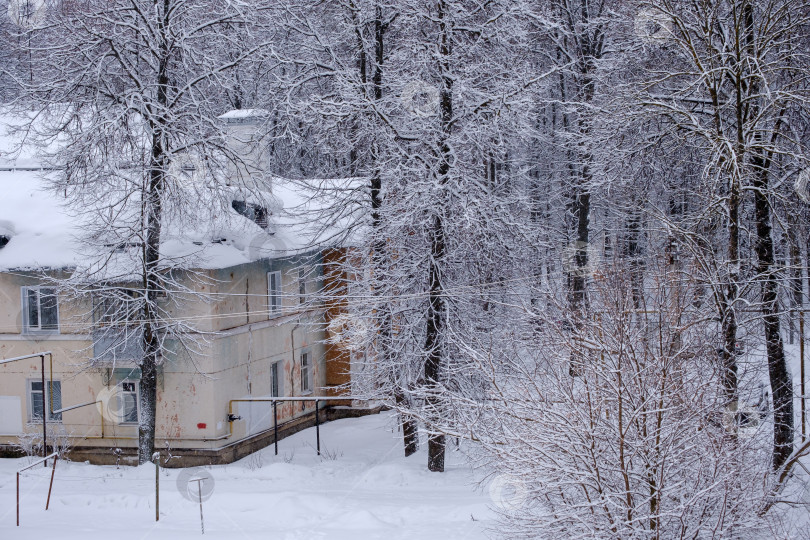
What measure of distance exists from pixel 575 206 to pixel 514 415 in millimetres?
26488

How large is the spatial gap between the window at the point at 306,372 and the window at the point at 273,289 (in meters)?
2.35

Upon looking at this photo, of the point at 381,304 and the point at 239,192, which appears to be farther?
the point at 239,192

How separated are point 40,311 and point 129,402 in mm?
3249

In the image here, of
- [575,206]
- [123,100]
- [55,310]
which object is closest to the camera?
[123,100]

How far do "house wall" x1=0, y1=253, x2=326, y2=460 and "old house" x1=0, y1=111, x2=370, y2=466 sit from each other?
0.03m

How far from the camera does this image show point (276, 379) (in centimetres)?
2423

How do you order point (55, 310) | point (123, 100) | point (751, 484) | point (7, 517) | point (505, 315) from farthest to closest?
point (55, 310) → point (505, 315) → point (123, 100) → point (7, 517) → point (751, 484)

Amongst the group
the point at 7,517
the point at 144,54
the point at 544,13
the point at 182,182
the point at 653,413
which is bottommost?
the point at 7,517

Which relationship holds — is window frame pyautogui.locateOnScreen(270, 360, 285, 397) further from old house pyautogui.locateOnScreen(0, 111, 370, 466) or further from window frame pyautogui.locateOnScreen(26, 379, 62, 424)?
window frame pyautogui.locateOnScreen(26, 379, 62, 424)

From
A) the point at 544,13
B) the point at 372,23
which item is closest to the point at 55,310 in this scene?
the point at 372,23

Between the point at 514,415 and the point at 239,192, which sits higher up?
the point at 239,192

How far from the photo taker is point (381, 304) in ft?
63.1

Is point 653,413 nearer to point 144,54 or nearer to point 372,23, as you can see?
point 372,23

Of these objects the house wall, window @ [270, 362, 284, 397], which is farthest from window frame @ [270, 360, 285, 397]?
the house wall
